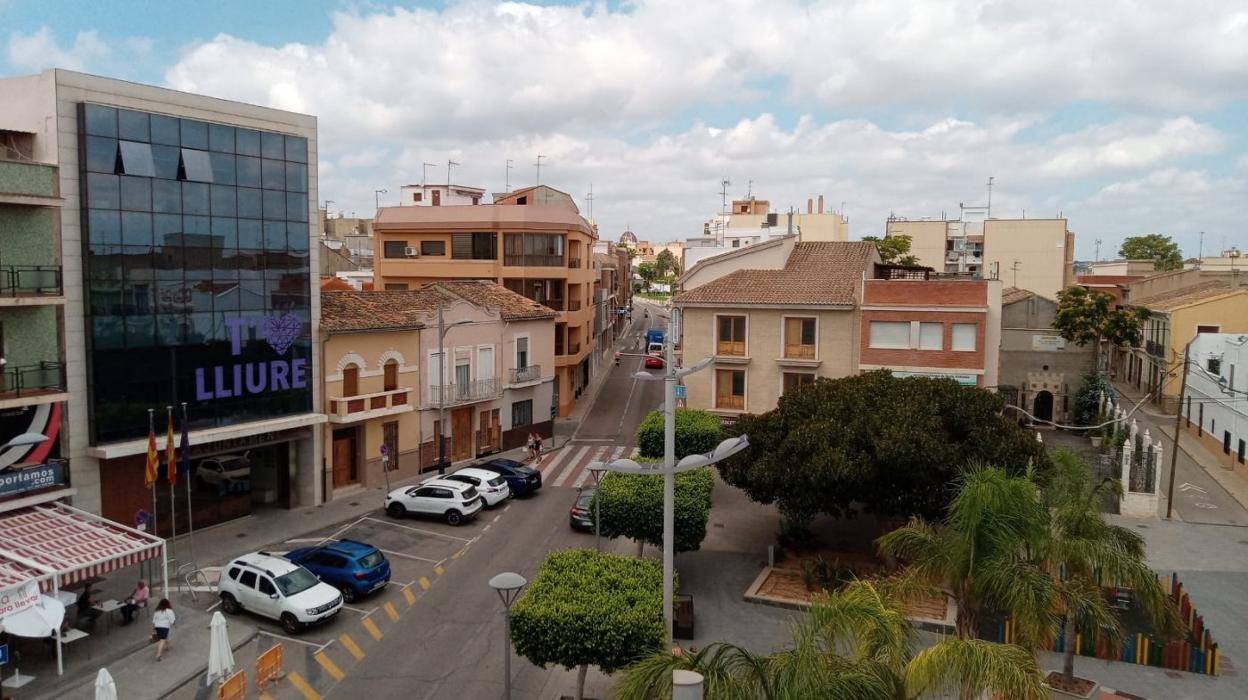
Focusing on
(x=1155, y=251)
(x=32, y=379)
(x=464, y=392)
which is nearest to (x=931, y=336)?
(x=464, y=392)

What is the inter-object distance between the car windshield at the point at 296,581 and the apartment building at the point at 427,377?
1107cm

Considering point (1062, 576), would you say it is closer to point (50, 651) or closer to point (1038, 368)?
point (50, 651)

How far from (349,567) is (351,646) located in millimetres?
3232

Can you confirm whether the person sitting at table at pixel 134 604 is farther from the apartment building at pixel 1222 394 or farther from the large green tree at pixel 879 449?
the apartment building at pixel 1222 394

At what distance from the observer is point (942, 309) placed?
3725 cm

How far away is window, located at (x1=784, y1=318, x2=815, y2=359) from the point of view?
129 ft

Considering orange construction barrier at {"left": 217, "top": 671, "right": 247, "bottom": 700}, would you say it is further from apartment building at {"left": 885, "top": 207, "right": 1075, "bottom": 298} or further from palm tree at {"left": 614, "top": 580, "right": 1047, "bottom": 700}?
apartment building at {"left": 885, "top": 207, "right": 1075, "bottom": 298}

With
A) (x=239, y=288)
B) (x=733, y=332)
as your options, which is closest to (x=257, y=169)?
(x=239, y=288)

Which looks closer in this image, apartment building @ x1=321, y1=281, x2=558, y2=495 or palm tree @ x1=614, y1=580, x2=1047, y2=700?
palm tree @ x1=614, y1=580, x2=1047, y2=700

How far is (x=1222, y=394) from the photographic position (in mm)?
42656

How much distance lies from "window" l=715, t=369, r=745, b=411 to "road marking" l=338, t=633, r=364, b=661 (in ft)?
73.7

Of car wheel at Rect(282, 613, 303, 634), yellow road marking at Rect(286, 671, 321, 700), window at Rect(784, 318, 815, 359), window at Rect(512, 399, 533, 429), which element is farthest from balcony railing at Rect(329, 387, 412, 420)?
window at Rect(784, 318, 815, 359)

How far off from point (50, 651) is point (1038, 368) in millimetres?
47957

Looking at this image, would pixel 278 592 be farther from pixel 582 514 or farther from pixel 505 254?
pixel 505 254
